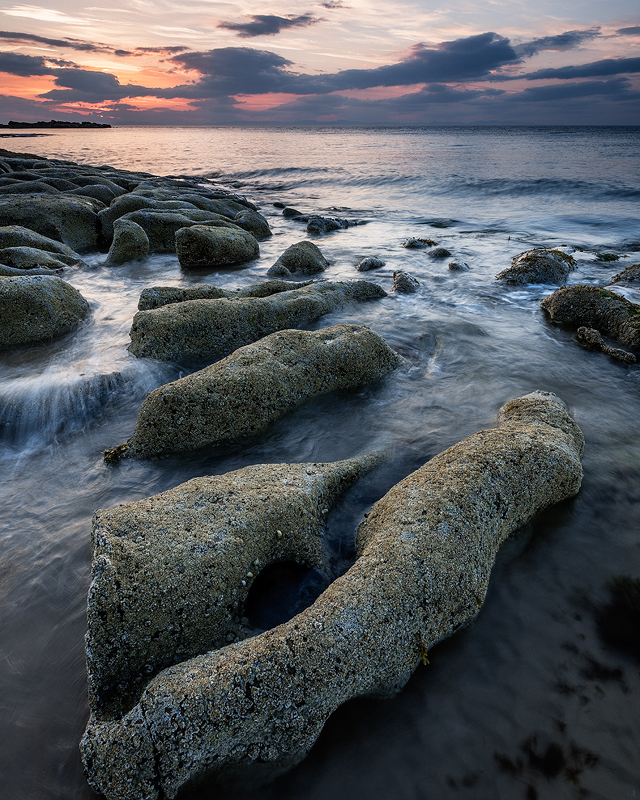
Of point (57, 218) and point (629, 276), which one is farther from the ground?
point (629, 276)

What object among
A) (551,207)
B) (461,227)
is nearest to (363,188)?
(551,207)

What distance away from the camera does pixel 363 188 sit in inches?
1085

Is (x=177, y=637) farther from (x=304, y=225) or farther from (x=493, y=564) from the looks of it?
(x=304, y=225)

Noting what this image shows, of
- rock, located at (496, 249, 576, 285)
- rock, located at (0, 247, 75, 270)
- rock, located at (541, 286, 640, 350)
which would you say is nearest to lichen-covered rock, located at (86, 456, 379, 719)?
rock, located at (541, 286, 640, 350)

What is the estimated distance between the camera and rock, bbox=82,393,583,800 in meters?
1.97

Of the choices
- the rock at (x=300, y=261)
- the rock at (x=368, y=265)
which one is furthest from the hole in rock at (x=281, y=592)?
the rock at (x=368, y=265)

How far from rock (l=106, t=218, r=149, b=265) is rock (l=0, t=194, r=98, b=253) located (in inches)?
64.0

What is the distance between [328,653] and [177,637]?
2.68 ft

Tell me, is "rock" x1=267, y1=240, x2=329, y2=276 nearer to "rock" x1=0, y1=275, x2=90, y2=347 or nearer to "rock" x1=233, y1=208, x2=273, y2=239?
"rock" x1=0, y1=275, x2=90, y2=347

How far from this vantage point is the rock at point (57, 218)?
11281 millimetres

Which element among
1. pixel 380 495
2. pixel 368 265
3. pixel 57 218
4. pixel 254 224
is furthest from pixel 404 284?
pixel 57 218

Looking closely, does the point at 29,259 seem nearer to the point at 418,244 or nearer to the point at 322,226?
the point at 322,226

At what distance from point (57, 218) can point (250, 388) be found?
1040 cm

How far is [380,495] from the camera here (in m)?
3.78
